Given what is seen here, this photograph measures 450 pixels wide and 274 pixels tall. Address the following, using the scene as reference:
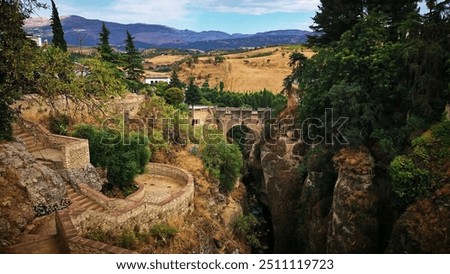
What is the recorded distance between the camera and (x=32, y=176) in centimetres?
1124

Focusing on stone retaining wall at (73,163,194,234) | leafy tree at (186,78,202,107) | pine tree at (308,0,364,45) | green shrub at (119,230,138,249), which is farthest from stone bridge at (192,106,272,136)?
green shrub at (119,230,138,249)

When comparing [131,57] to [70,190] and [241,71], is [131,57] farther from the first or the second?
[241,71]

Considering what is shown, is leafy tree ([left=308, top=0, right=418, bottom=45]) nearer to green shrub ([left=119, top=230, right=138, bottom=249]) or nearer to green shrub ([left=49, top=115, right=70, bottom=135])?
green shrub ([left=119, top=230, right=138, bottom=249])

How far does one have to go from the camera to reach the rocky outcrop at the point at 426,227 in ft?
30.9

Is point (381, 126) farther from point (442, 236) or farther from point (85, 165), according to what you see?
point (85, 165)

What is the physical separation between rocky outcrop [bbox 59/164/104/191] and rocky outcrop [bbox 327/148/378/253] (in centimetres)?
855

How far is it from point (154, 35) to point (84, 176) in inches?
455

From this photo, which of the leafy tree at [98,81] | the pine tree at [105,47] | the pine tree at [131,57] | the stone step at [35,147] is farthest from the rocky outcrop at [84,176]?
the pine tree at [131,57]

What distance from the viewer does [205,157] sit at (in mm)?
22016

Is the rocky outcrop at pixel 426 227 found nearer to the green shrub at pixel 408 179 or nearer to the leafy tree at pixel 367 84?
the green shrub at pixel 408 179

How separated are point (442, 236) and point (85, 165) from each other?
11.4 metres

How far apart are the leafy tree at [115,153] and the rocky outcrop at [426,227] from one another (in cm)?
947

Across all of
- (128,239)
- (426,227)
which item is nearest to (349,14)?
(426,227)
